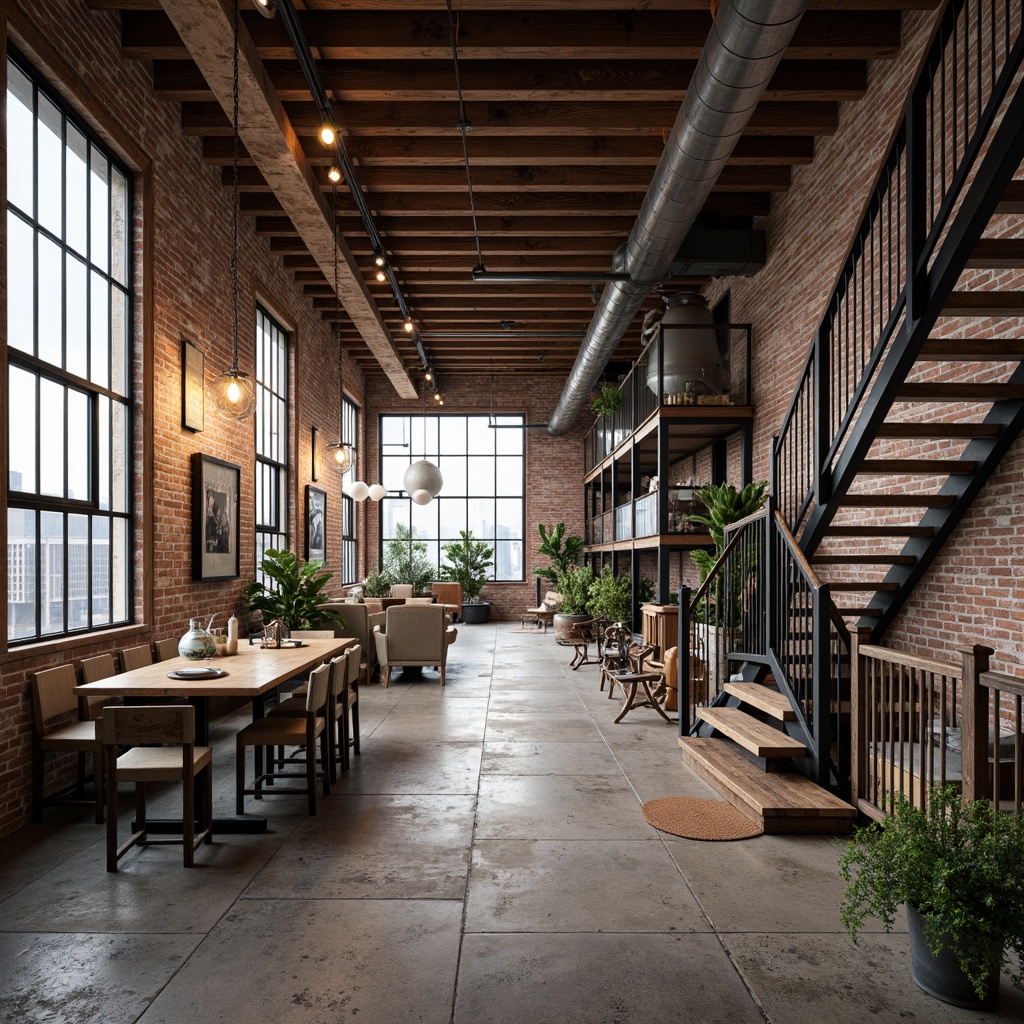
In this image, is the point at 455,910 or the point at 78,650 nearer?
the point at 455,910

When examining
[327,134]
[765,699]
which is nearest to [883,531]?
[765,699]

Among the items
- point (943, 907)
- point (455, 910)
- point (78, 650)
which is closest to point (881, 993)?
point (943, 907)

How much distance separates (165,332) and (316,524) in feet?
17.9

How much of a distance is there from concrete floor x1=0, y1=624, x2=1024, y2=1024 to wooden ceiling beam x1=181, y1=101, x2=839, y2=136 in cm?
505

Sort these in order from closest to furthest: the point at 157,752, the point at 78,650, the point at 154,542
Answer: the point at 157,752 → the point at 78,650 → the point at 154,542

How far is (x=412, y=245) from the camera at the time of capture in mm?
9227

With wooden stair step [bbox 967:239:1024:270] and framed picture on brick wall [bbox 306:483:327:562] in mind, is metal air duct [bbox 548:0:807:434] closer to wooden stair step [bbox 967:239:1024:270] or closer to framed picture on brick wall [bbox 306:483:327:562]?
wooden stair step [bbox 967:239:1024:270]

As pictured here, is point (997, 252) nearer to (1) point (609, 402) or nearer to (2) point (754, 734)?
(2) point (754, 734)

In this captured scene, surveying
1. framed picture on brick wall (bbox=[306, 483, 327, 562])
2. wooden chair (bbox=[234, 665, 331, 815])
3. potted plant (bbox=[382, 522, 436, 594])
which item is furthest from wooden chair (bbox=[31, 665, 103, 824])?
potted plant (bbox=[382, 522, 436, 594])

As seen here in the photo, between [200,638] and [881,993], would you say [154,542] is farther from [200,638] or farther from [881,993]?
[881,993]

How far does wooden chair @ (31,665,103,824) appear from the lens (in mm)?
4172

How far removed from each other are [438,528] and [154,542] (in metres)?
11.7

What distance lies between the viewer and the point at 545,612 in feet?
49.8

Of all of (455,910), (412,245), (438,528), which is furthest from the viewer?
(438,528)
